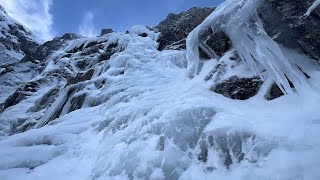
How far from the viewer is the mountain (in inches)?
229

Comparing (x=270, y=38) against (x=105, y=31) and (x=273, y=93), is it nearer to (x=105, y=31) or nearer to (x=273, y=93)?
(x=273, y=93)

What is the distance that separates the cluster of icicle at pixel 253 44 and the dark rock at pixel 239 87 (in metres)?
0.22

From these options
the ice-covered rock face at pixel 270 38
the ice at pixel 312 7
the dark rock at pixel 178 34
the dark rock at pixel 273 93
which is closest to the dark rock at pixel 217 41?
the ice-covered rock face at pixel 270 38

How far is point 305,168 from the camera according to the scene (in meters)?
4.97

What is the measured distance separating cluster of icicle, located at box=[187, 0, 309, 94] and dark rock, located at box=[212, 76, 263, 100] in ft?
0.73

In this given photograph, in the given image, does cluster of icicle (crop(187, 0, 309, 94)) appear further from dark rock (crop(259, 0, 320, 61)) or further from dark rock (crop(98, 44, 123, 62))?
dark rock (crop(98, 44, 123, 62))

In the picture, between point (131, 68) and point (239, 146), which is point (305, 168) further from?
point (131, 68)

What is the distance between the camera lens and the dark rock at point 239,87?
25.6ft

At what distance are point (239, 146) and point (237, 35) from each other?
3529 mm

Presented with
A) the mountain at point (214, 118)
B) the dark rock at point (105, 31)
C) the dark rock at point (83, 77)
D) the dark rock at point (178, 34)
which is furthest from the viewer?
the dark rock at point (105, 31)

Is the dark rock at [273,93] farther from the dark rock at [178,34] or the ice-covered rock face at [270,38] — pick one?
the dark rock at [178,34]

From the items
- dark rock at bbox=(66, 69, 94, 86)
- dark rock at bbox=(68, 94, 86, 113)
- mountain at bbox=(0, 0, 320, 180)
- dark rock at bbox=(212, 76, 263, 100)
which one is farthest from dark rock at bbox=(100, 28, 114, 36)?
dark rock at bbox=(212, 76, 263, 100)

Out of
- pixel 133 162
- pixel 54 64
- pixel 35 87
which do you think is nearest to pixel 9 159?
pixel 133 162

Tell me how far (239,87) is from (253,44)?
0.98 metres
